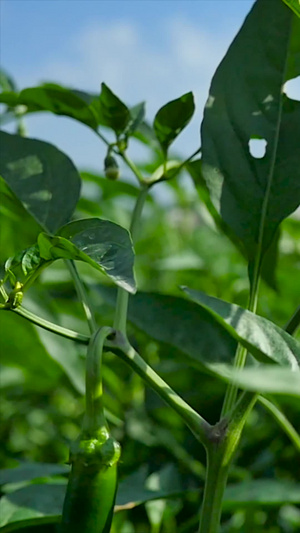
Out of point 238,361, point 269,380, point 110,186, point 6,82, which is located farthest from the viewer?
point 110,186

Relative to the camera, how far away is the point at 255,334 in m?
0.41

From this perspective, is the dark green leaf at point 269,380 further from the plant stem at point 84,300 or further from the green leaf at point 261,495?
the green leaf at point 261,495

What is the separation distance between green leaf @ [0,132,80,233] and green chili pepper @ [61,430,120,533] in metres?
0.24

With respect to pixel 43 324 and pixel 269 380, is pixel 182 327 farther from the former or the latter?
pixel 269 380

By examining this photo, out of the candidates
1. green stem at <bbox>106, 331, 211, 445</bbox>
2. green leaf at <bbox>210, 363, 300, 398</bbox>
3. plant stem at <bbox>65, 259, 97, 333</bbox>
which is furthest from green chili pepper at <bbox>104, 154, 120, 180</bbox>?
green leaf at <bbox>210, 363, 300, 398</bbox>

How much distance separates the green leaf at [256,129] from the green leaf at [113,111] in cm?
8

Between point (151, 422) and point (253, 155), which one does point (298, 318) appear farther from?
point (151, 422)

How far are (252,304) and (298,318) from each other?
77 millimetres

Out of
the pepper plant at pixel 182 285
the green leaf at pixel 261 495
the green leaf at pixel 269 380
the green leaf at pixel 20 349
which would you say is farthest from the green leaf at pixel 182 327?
the green leaf at pixel 269 380

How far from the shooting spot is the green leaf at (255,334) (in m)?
0.40

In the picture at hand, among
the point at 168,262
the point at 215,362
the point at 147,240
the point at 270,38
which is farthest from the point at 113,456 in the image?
the point at 147,240

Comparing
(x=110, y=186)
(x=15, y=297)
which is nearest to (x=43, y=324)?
(x=15, y=297)

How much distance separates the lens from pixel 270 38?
60 cm

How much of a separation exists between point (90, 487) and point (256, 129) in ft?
0.91
